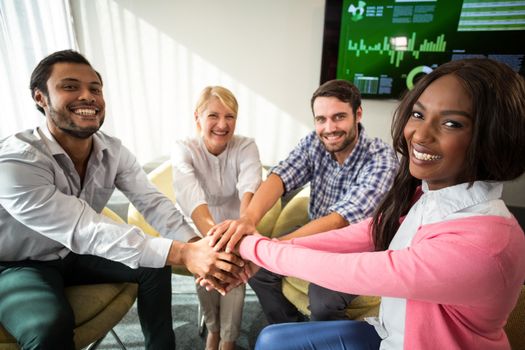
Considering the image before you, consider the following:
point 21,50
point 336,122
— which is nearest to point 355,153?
point 336,122

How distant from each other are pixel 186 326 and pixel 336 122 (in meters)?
1.47

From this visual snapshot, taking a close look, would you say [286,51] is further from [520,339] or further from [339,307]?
[520,339]

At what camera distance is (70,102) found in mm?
1359

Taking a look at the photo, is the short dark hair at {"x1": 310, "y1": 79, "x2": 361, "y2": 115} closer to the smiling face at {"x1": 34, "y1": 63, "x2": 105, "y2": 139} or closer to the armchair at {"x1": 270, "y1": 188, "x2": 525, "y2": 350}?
the armchair at {"x1": 270, "y1": 188, "x2": 525, "y2": 350}

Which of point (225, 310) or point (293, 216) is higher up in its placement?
point (293, 216)

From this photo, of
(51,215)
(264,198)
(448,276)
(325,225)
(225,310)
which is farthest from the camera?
(264,198)

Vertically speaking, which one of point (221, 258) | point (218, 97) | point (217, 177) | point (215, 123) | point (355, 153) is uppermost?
point (218, 97)

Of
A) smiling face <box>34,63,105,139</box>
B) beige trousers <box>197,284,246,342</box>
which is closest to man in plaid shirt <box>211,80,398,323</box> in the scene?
beige trousers <box>197,284,246,342</box>

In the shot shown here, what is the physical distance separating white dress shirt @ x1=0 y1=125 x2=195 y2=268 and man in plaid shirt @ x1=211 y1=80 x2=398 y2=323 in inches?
14.6

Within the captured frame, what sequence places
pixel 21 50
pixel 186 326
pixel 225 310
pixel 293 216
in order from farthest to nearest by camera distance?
1. pixel 21 50
2. pixel 293 216
3. pixel 186 326
4. pixel 225 310

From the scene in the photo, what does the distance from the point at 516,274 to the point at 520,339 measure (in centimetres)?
55

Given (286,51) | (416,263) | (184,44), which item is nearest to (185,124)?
(184,44)

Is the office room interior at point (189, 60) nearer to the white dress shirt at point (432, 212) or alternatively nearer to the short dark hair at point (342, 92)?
the short dark hair at point (342, 92)

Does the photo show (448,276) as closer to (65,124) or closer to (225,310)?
(225,310)
